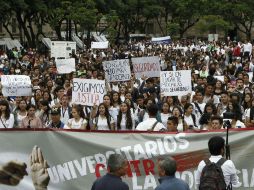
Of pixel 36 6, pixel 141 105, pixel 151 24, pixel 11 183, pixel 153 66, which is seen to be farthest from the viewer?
pixel 151 24

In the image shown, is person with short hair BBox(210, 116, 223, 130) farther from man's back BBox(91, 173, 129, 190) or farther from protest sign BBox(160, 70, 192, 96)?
protest sign BBox(160, 70, 192, 96)

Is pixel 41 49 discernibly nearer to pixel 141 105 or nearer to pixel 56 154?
pixel 141 105

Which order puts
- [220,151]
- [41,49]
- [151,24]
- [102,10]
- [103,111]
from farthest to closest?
1. [151,24]
2. [102,10]
3. [41,49]
4. [103,111]
5. [220,151]

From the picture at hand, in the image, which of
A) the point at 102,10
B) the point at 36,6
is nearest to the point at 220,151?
the point at 36,6

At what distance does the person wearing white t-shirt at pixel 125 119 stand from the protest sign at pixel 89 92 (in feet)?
2.20

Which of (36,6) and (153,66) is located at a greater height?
(36,6)

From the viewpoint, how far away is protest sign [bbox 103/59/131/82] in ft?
54.7

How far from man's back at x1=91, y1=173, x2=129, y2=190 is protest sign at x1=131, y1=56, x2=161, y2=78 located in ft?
34.7

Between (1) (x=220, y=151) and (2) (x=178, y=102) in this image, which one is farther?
(2) (x=178, y=102)

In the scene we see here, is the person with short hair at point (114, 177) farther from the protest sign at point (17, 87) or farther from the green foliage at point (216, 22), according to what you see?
the green foliage at point (216, 22)

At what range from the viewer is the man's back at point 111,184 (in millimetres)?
6609

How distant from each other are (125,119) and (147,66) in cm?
556

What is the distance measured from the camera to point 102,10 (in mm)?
59750

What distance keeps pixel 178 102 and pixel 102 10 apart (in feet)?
154
